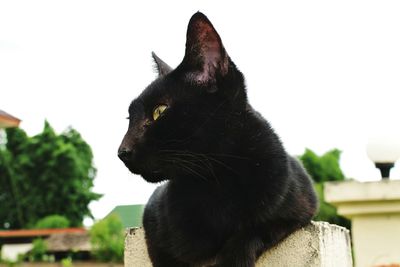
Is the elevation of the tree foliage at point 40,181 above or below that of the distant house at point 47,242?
above

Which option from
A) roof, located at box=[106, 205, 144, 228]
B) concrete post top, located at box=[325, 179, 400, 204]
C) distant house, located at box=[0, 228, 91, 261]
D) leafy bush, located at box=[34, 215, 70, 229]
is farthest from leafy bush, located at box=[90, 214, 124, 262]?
concrete post top, located at box=[325, 179, 400, 204]

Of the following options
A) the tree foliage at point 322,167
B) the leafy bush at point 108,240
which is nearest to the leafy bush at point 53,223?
the leafy bush at point 108,240

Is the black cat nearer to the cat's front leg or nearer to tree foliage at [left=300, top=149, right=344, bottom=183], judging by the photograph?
the cat's front leg

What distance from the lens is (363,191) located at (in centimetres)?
317

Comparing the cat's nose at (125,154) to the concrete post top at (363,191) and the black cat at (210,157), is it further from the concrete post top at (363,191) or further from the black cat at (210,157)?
the concrete post top at (363,191)

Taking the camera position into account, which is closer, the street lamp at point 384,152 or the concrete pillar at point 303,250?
the concrete pillar at point 303,250

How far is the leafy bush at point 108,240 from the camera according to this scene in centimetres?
2328

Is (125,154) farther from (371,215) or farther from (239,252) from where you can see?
(371,215)

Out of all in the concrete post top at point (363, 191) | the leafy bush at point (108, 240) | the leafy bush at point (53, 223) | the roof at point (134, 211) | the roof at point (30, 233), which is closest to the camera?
the roof at point (134, 211)

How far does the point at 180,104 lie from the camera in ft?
4.91

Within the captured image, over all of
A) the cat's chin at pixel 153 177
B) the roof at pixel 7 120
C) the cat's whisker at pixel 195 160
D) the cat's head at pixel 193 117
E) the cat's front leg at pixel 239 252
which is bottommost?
the cat's front leg at pixel 239 252

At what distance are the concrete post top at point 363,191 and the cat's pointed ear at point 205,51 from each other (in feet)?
6.09

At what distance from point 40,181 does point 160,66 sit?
92.4 ft

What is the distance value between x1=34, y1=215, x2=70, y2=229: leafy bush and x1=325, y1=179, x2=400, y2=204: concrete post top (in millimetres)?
24927
